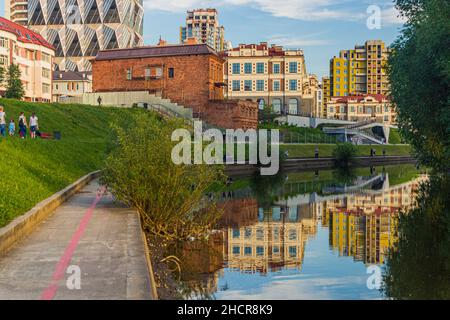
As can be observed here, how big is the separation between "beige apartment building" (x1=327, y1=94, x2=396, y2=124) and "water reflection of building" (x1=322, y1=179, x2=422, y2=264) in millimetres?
112128

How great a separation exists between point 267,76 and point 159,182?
86266 millimetres

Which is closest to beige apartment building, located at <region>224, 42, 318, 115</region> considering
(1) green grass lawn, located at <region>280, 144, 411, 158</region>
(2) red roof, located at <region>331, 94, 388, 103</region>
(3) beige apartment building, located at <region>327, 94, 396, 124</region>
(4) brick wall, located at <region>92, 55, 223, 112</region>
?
(1) green grass lawn, located at <region>280, 144, 411, 158</region>

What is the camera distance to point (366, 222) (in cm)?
2216

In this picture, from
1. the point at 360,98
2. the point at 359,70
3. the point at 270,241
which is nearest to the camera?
the point at 270,241

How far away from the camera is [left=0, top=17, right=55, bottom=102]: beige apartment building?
83.9 metres

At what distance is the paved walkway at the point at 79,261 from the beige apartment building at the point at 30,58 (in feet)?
237

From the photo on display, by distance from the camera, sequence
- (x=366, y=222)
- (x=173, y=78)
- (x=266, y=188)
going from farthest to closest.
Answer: (x=173, y=78) → (x=266, y=188) → (x=366, y=222)

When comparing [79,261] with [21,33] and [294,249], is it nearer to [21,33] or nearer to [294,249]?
[294,249]

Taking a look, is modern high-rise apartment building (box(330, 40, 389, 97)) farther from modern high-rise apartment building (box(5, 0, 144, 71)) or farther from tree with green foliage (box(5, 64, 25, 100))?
tree with green foliage (box(5, 64, 25, 100))

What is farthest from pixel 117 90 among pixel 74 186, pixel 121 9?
pixel 121 9

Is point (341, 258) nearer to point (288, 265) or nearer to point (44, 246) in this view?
point (288, 265)

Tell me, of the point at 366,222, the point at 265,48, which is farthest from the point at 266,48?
the point at 366,222
